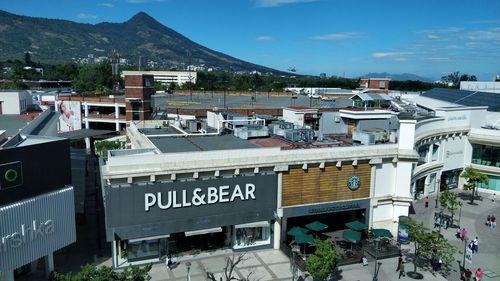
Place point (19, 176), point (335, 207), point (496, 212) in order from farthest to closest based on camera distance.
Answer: point (496, 212)
point (335, 207)
point (19, 176)

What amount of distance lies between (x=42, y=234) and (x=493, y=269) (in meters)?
31.3

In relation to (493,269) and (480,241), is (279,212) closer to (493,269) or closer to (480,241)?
(493,269)

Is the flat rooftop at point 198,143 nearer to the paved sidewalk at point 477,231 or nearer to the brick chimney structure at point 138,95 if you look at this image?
the paved sidewalk at point 477,231

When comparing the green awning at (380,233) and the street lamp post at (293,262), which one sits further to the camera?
the green awning at (380,233)

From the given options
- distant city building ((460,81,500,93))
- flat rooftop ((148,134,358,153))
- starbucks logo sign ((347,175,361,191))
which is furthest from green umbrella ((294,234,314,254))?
distant city building ((460,81,500,93))

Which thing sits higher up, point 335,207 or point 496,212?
point 335,207

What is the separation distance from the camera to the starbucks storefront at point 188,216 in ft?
93.7

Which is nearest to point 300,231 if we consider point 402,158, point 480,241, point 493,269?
point 402,158

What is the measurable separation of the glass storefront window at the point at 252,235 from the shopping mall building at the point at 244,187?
0.08 meters

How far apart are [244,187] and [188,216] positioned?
15.0 ft

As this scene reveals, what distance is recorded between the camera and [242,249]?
107 ft

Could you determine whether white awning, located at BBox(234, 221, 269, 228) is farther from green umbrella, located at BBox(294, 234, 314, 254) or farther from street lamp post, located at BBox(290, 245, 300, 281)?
street lamp post, located at BBox(290, 245, 300, 281)

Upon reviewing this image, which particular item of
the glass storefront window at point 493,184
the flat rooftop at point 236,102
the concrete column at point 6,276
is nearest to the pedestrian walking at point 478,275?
the glass storefront window at point 493,184

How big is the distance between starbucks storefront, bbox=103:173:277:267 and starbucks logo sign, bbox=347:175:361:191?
646 cm
